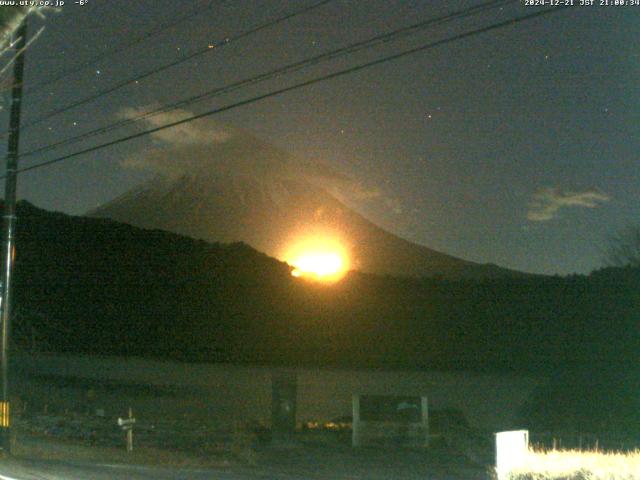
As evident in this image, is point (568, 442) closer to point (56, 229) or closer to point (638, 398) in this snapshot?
point (638, 398)

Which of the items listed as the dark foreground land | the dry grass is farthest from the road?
the dry grass

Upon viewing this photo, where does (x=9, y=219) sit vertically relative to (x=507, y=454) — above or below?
above

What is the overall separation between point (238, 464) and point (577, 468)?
833cm

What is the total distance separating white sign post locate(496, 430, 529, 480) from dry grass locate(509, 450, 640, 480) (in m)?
0.14

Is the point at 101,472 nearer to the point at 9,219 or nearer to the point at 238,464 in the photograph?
the point at 238,464

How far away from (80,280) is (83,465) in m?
35.2

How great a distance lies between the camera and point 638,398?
1151 inches

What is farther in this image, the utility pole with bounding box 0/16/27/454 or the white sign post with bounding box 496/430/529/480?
the utility pole with bounding box 0/16/27/454

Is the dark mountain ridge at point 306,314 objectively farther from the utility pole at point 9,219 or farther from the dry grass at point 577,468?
the dry grass at point 577,468

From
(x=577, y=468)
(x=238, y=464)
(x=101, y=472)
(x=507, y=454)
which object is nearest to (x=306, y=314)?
(x=238, y=464)

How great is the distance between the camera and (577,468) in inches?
505

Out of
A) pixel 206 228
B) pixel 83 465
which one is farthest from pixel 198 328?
pixel 206 228

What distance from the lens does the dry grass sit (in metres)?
12.0

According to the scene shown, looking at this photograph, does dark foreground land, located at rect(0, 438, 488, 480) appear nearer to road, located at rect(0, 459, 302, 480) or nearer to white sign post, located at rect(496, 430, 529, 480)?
road, located at rect(0, 459, 302, 480)
